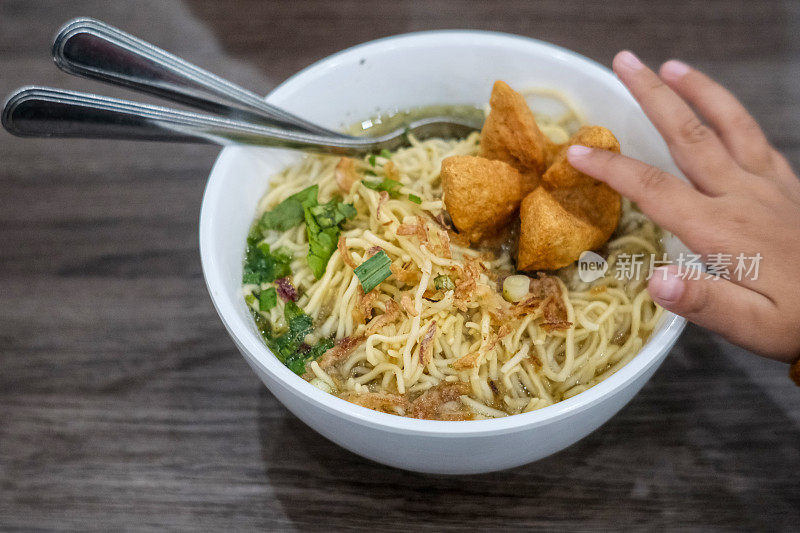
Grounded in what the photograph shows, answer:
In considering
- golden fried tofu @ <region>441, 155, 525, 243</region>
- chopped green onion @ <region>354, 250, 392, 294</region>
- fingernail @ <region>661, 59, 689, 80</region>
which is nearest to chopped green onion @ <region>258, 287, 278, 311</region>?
chopped green onion @ <region>354, 250, 392, 294</region>

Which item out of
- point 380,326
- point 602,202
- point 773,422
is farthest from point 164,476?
point 773,422

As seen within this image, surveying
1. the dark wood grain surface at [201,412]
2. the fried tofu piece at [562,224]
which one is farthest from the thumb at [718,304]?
the dark wood grain surface at [201,412]

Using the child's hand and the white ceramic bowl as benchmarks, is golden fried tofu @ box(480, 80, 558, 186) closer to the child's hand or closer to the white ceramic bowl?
the child's hand

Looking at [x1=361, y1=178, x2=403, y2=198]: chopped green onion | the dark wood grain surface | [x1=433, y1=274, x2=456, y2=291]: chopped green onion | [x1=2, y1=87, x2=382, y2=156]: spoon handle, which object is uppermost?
[x1=2, y1=87, x2=382, y2=156]: spoon handle

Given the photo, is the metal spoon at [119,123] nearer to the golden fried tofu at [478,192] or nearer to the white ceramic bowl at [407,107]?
the white ceramic bowl at [407,107]

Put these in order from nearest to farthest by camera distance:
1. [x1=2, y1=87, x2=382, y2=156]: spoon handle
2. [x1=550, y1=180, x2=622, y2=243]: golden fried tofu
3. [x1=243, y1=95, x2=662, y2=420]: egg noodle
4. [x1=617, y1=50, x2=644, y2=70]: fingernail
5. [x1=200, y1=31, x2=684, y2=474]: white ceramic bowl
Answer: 1. [x1=200, y1=31, x2=684, y2=474]: white ceramic bowl
2. [x1=2, y1=87, x2=382, y2=156]: spoon handle
3. [x1=243, y1=95, x2=662, y2=420]: egg noodle
4. [x1=550, y1=180, x2=622, y2=243]: golden fried tofu
5. [x1=617, y1=50, x2=644, y2=70]: fingernail

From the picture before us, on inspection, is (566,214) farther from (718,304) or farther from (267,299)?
(267,299)
